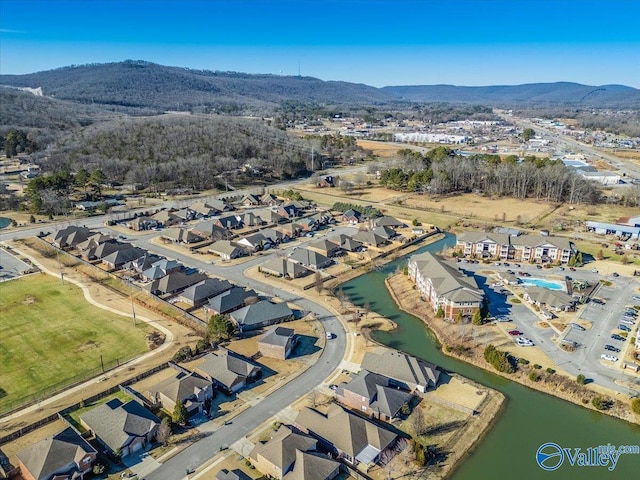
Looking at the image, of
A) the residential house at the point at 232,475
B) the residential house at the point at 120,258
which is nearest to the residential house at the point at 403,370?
the residential house at the point at 232,475

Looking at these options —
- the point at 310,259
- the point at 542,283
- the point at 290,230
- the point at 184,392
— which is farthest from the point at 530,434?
the point at 290,230

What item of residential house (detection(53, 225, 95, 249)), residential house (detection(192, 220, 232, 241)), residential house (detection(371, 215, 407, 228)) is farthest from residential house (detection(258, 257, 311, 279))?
residential house (detection(53, 225, 95, 249))

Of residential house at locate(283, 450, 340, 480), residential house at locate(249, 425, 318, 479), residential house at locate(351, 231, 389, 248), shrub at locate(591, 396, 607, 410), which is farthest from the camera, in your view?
residential house at locate(351, 231, 389, 248)

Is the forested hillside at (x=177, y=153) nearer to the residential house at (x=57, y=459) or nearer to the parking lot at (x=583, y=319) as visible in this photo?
the parking lot at (x=583, y=319)

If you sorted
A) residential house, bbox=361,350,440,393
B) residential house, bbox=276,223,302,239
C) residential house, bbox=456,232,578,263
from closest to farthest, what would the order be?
1. residential house, bbox=361,350,440,393
2. residential house, bbox=456,232,578,263
3. residential house, bbox=276,223,302,239

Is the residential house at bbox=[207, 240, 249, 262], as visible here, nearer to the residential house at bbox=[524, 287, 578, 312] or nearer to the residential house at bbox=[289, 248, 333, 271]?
the residential house at bbox=[289, 248, 333, 271]

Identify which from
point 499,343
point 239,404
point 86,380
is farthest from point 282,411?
point 499,343
